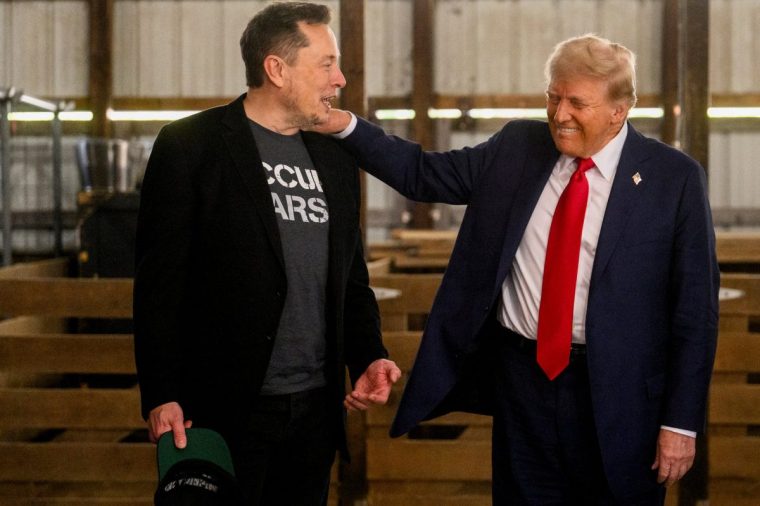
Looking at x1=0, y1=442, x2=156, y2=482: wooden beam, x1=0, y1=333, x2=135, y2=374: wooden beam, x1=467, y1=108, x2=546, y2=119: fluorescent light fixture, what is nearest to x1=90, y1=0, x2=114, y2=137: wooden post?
x1=467, y1=108, x2=546, y2=119: fluorescent light fixture

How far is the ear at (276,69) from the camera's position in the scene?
217 cm

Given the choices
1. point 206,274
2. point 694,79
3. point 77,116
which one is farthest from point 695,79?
point 77,116

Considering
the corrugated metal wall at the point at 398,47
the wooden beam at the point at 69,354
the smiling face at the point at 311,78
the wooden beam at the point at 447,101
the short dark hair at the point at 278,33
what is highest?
the corrugated metal wall at the point at 398,47

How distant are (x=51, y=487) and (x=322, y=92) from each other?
8.81 feet

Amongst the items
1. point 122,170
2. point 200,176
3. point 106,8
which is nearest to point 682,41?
point 200,176

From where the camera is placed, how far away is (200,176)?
2.10m

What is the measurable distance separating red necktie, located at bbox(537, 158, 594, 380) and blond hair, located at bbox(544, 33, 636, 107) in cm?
24

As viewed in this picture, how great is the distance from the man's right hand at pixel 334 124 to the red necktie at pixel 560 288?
1.87 ft

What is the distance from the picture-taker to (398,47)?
1051cm

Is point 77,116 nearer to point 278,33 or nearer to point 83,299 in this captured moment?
point 83,299

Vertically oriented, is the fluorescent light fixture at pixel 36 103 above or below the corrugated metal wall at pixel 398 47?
below

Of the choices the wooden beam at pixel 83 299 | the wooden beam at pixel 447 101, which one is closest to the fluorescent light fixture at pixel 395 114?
the wooden beam at pixel 447 101

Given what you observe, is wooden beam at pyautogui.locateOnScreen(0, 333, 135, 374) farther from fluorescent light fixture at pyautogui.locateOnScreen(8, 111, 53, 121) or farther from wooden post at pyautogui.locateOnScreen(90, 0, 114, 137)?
fluorescent light fixture at pyautogui.locateOnScreen(8, 111, 53, 121)

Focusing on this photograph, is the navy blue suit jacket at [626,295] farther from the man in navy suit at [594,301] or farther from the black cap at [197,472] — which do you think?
the black cap at [197,472]
